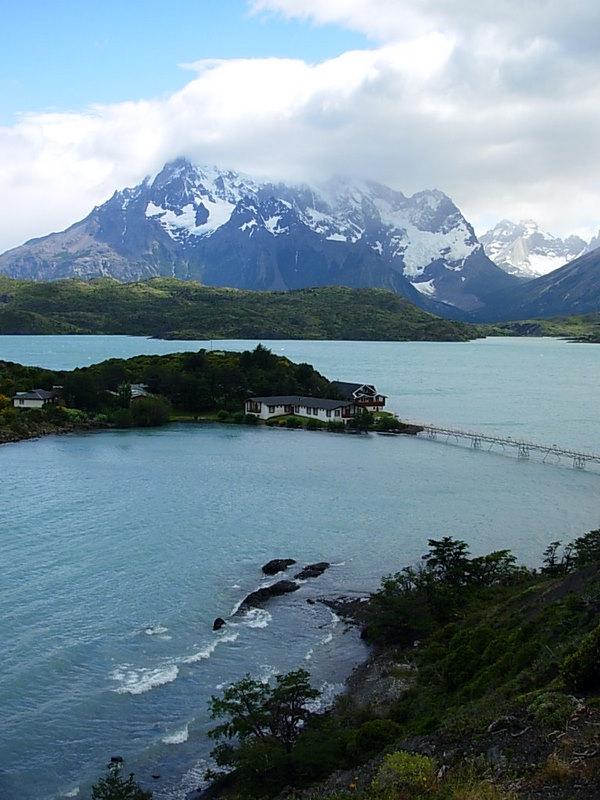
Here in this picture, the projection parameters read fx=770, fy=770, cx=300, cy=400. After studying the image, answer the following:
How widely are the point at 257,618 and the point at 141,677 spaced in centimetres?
562

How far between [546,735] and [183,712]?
12.2 m

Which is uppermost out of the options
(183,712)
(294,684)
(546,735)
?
(546,735)

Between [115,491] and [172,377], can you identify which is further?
[172,377]

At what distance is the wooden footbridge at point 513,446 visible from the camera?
60.0m

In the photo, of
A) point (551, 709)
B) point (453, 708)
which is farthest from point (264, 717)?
point (551, 709)

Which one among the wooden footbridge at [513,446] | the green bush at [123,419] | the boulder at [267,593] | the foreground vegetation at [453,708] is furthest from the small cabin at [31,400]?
the foreground vegetation at [453,708]

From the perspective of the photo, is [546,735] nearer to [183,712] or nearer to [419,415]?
[183,712]

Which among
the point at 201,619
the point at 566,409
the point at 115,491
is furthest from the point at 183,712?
the point at 566,409

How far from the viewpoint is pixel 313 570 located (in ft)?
108

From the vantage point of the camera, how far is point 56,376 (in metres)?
85.1

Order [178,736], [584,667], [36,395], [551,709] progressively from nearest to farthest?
[551,709] → [584,667] → [178,736] → [36,395]

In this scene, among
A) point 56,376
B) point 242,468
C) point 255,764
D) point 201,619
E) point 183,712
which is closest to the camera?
point 255,764

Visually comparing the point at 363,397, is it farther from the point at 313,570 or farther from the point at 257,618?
the point at 257,618

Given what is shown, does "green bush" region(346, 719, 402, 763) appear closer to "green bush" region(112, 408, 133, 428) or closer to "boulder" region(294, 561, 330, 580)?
"boulder" region(294, 561, 330, 580)
